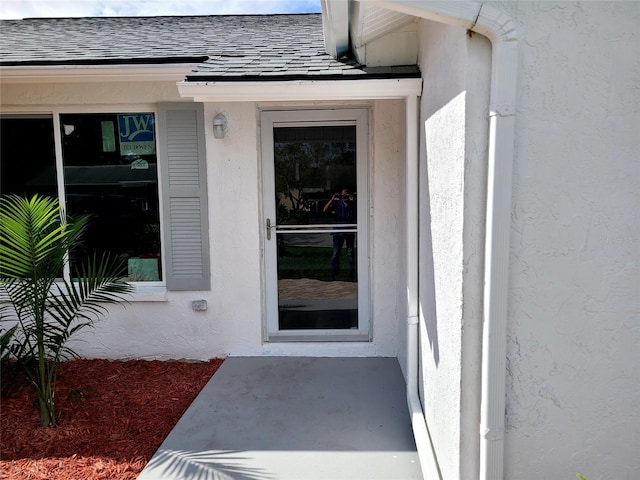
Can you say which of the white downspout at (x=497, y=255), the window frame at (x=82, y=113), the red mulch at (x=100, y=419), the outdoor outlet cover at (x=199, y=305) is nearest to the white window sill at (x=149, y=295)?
the window frame at (x=82, y=113)

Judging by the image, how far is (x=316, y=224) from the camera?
17.0 ft

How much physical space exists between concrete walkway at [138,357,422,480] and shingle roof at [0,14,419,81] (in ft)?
9.05

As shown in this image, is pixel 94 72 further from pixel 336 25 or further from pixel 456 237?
pixel 456 237

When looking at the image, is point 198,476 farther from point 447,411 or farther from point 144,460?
point 447,411

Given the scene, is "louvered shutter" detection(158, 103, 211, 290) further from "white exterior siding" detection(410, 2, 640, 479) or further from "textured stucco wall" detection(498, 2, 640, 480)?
"textured stucco wall" detection(498, 2, 640, 480)

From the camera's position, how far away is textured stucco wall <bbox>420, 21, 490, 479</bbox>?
7.48 ft

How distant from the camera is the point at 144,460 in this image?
131 inches

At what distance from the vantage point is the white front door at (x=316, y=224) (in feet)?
16.7

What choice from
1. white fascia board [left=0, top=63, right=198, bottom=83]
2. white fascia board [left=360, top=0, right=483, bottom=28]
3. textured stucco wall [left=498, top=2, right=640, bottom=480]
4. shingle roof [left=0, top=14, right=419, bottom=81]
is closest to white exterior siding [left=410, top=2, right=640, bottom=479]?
textured stucco wall [left=498, top=2, right=640, bottom=480]

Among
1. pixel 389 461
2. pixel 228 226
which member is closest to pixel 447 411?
pixel 389 461

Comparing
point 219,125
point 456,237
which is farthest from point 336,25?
point 456,237

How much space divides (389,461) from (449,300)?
1.40 m

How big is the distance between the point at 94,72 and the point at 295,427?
A: 149 inches

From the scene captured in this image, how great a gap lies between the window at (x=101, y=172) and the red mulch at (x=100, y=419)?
112 cm
